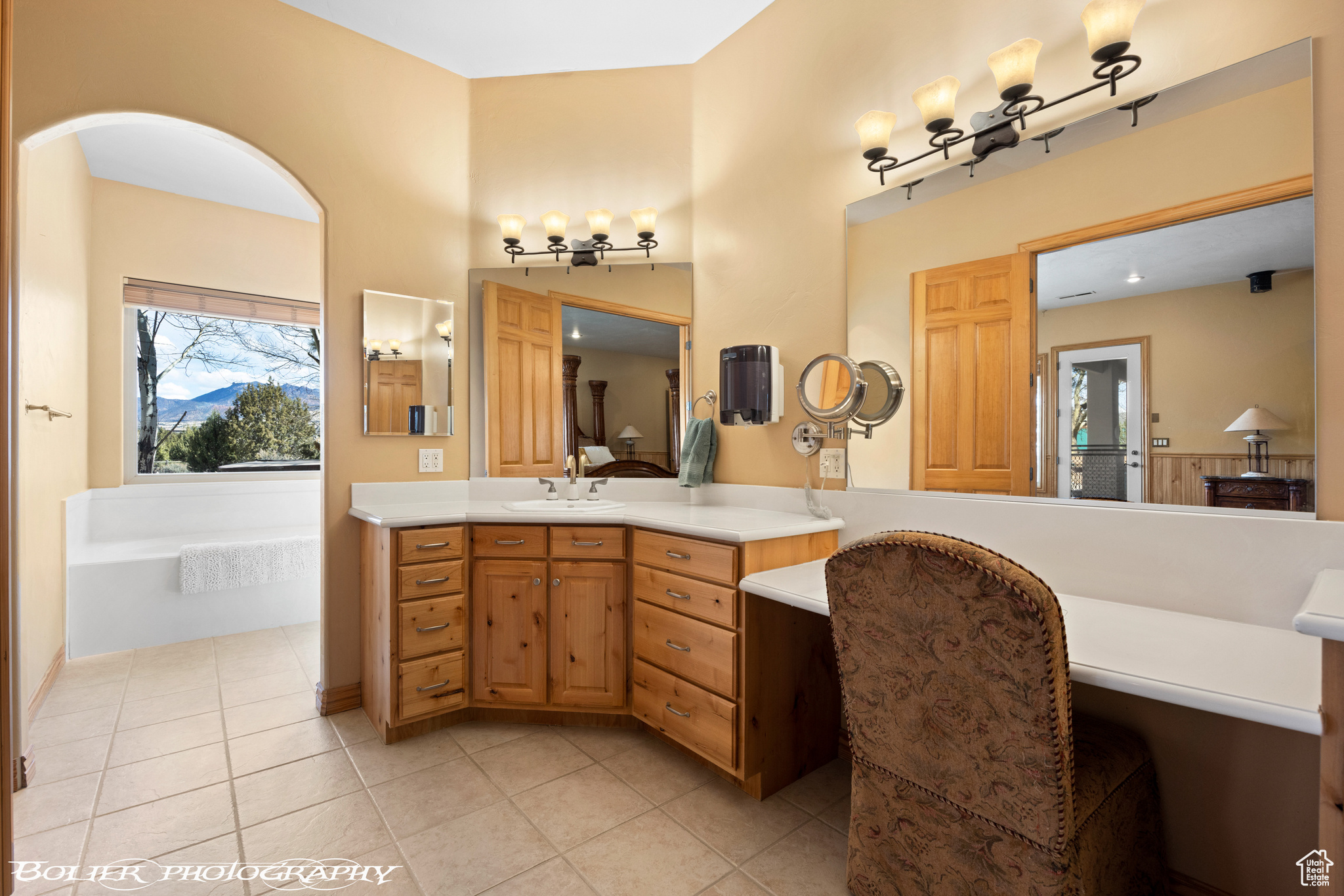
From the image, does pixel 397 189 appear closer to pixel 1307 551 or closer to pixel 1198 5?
pixel 1198 5

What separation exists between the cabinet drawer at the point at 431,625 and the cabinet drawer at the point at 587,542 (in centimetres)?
43

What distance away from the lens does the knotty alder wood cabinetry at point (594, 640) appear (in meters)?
1.98

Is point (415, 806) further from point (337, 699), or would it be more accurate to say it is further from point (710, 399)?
point (710, 399)

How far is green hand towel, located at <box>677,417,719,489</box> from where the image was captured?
272 centimetres

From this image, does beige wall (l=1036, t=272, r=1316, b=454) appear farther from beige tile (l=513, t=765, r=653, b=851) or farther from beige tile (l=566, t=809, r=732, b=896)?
beige tile (l=513, t=765, r=653, b=851)

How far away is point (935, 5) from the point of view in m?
1.98

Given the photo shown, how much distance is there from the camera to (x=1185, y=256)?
1.49m

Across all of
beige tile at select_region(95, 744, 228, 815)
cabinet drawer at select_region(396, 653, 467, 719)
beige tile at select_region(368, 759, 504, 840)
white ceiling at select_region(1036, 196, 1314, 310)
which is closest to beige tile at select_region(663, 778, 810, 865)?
beige tile at select_region(368, 759, 504, 840)

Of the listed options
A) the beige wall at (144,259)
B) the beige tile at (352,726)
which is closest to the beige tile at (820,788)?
the beige tile at (352,726)

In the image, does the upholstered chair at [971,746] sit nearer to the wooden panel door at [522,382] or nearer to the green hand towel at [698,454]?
the green hand towel at [698,454]

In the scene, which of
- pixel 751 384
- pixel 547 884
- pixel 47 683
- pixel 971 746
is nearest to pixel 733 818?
pixel 547 884

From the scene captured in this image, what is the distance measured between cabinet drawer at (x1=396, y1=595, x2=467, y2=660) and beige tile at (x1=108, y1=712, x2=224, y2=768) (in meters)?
0.81

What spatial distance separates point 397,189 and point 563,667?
2176 millimetres

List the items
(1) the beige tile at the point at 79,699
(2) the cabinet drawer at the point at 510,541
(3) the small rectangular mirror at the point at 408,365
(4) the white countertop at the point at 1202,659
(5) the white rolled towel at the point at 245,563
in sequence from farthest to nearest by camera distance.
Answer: (5) the white rolled towel at the point at 245,563, (3) the small rectangular mirror at the point at 408,365, (1) the beige tile at the point at 79,699, (2) the cabinet drawer at the point at 510,541, (4) the white countertop at the point at 1202,659
